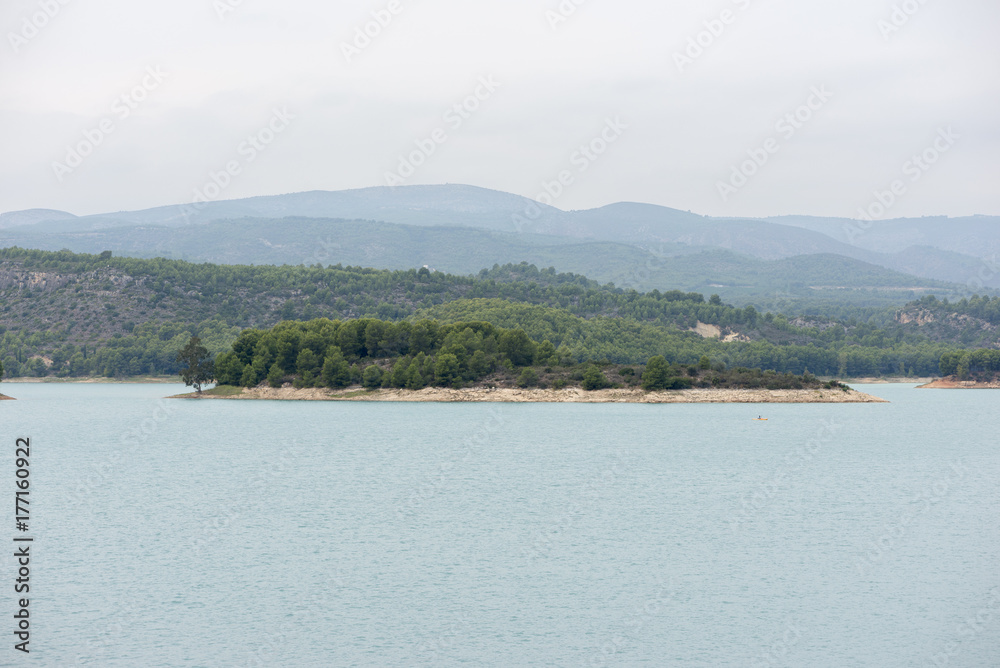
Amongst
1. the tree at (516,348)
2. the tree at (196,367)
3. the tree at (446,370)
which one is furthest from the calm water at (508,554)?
the tree at (196,367)

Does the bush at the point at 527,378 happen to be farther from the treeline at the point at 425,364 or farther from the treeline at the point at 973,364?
the treeline at the point at 973,364

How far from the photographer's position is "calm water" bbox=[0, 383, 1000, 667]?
25.5m

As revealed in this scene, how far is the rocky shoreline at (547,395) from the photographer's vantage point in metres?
122

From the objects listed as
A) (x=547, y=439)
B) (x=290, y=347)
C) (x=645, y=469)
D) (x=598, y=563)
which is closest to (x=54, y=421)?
(x=290, y=347)

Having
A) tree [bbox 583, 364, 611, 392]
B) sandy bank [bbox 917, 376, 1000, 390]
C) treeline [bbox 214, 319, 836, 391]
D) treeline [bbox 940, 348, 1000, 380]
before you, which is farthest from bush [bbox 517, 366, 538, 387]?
sandy bank [bbox 917, 376, 1000, 390]

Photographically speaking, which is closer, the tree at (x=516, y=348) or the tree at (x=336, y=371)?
the tree at (x=336, y=371)

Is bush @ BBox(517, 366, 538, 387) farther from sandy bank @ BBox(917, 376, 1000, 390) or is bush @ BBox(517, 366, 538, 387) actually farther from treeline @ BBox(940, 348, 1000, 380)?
sandy bank @ BBox(917, 376, 1000, 390)

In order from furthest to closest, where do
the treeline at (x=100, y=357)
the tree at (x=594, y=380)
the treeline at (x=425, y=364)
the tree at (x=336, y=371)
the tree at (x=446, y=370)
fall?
the treeline at (x=100, y=357), the tree at (x=336, y=371), the treeline at (x=425, y=364), the tree at (x=594, y=380), the tree at (x=446, y=370)

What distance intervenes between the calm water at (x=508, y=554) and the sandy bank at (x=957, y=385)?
114751 mm

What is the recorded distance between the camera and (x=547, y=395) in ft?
404

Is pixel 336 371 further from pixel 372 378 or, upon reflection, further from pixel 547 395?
pixel 547 395

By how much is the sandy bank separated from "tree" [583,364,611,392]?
92417 mm

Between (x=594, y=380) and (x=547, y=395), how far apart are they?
631 cm

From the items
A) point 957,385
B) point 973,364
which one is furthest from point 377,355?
point 957,385
